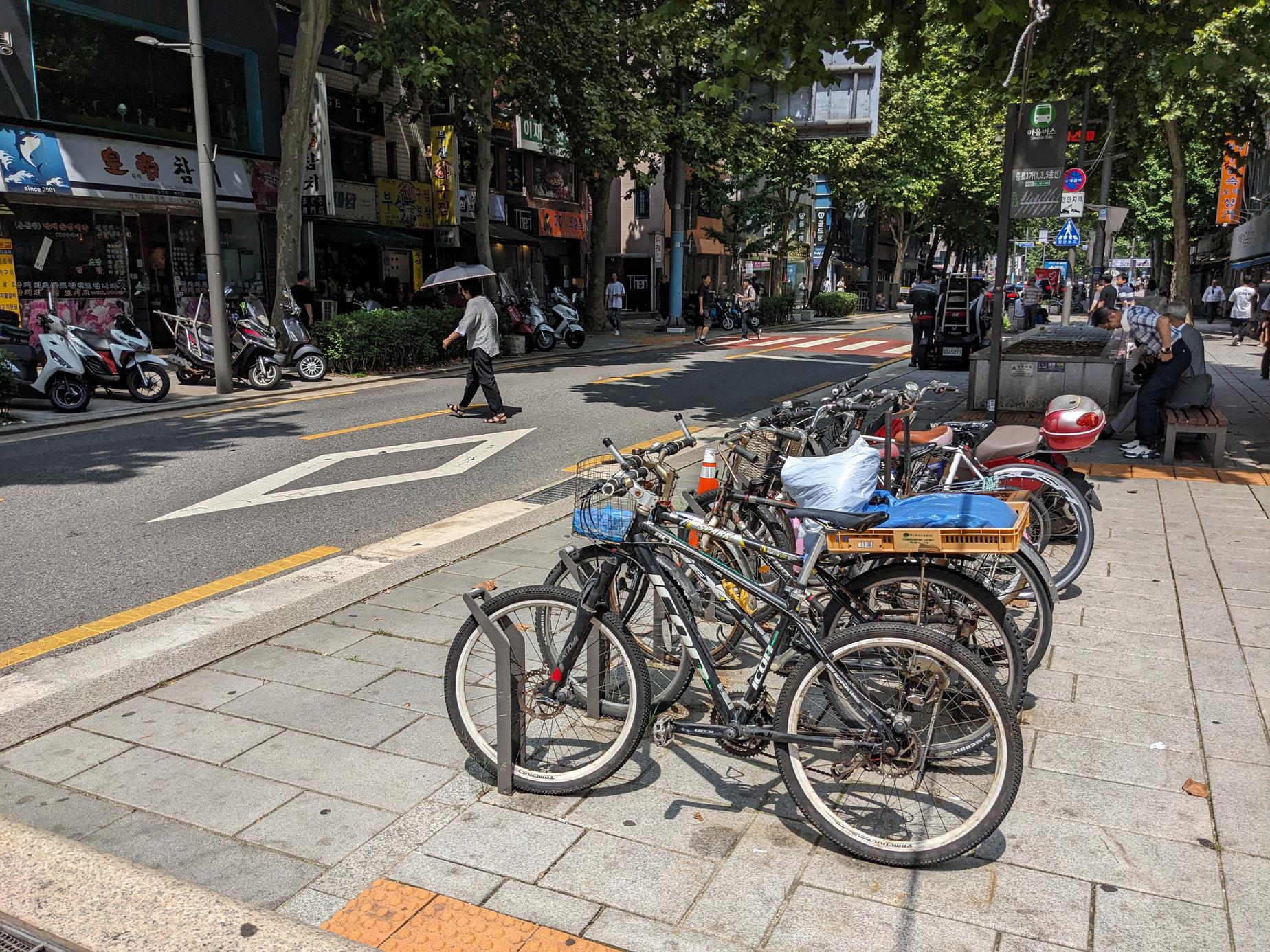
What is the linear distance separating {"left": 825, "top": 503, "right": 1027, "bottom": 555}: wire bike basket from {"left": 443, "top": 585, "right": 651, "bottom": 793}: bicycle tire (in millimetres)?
843

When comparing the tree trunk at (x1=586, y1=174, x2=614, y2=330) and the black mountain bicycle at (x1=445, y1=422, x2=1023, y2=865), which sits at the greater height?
the tree trunk at (x1=586, y1=174, x2=614, y2=330)

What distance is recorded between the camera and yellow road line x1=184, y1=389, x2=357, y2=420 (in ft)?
41.1

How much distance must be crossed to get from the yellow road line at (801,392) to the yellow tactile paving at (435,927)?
1120 centimetres

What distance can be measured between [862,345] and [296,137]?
49.3 feet

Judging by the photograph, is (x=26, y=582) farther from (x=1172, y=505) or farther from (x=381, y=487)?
(x=1172, y=505)

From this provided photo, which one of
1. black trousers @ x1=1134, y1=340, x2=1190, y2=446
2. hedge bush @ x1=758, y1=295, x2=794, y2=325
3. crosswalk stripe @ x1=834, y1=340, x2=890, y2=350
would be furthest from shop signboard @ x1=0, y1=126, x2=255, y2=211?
hedge bush @ x1=758, y1=295, x2=794, y2=325

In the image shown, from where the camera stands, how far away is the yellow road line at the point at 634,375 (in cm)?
1572

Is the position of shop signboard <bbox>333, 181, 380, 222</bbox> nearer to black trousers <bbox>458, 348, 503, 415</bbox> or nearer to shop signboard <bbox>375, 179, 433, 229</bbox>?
shop signboard <bbox>375, 179, 433, 229</bbox>

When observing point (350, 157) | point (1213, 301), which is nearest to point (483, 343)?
point (350, 157)

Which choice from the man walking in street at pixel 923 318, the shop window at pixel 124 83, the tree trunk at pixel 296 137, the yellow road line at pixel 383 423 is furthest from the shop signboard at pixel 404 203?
the yellow road line at pixel 383 423

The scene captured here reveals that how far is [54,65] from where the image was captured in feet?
55.1

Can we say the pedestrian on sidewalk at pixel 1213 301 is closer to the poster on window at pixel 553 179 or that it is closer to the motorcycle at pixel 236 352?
the poster on window at pixel 553 179

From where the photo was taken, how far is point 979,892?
2.77 metres

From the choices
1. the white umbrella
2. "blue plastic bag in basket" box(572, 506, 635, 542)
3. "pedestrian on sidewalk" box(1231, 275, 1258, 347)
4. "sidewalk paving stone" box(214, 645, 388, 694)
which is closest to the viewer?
"blue plastic bag in basket" box(572, 506, 635, 542)
